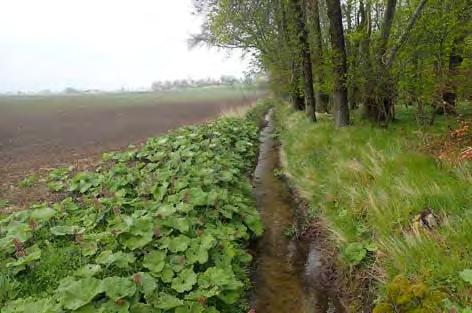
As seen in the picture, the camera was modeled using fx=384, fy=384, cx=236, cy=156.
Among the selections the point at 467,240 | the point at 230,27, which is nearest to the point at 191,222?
the point at 467,240

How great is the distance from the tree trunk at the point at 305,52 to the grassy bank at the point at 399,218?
6697mm

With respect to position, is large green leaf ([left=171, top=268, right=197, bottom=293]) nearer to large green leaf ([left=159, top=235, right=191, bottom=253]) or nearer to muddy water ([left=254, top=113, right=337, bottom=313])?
large green leaf ([left=159, top=235, right=191, bottom=253])

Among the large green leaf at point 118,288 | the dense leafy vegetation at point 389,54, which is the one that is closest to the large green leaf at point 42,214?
the large green leaf at point 118,288

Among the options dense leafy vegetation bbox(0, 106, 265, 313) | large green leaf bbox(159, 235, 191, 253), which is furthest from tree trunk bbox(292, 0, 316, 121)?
large green leaf bbox(159, 235, 191, 253)

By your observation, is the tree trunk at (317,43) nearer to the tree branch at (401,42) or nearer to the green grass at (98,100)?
the tree branch at (401,42)

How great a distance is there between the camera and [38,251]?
4.78 metres

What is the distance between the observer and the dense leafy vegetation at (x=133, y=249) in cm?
392

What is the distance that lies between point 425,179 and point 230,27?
19.7m

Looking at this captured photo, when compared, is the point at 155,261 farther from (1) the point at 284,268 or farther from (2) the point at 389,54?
(2) the point at 389,54

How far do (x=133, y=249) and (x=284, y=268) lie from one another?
2635mm

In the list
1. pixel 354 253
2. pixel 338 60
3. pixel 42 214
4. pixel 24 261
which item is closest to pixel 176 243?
pixel 24 261

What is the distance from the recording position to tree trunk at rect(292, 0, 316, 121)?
14859 mm

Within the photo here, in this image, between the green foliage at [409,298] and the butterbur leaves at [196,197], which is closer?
the green foliage at [409,298]

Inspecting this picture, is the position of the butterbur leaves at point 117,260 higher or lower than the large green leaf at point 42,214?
lower
